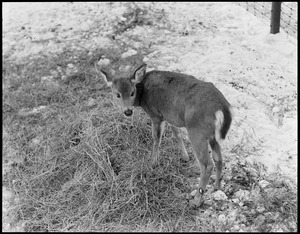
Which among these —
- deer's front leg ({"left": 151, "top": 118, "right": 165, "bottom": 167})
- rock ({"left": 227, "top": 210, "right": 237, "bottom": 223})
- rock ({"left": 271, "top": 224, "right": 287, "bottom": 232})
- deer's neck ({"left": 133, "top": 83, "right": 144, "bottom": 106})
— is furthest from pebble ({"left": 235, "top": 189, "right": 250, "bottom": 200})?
deer's neck ({"left": 133, "top": 83, "right": 144, "bottom": 106})

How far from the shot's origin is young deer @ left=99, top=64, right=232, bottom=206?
14.8 ft

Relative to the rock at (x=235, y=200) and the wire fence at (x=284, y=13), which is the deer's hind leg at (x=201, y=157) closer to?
the rock at (x=235, y=200)

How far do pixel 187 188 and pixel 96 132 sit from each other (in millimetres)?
1509

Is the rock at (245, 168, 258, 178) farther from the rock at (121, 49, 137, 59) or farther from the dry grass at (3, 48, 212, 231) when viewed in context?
the rock at (121, 49, 137, 59)

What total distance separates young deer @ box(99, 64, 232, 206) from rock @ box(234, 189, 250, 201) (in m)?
0.25

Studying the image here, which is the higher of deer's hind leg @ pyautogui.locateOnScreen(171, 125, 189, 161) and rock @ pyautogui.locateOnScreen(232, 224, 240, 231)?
deer's hind leg @ pyautogui.locateOnScreen(171, 125, 189, 161)

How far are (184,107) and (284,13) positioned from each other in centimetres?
479

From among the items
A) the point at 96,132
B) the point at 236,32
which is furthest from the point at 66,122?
the point at 236,32

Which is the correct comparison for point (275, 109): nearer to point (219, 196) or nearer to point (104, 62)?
point (219, 196)

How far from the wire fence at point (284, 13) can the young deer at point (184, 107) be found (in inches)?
155

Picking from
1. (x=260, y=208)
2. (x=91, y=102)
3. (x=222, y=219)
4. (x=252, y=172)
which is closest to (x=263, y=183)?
(x=252, y=172)

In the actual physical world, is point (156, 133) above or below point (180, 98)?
below

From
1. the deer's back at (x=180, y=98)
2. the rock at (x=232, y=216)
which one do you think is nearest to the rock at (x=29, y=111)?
the deer's back at (x=180, y=98)

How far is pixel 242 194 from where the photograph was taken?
477 cm
